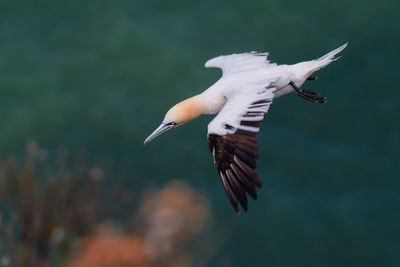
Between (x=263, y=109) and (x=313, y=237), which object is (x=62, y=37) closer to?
(x=313, y=237)

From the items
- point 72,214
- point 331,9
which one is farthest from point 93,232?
point 331,9

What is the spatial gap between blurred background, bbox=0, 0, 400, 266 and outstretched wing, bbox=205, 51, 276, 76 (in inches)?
98.4

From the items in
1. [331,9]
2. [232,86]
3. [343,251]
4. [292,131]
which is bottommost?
[343,251]

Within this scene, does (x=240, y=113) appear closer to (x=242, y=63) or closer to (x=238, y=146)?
(x=238, y=146)

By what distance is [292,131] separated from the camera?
49.6ft

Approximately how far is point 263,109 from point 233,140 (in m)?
0.59

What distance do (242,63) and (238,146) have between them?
2809mm

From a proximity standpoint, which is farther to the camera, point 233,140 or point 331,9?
point 331,9

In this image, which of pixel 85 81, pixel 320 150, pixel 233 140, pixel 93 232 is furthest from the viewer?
pixel 85 81

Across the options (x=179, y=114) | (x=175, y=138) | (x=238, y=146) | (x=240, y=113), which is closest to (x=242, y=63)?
(x=179, y=114)

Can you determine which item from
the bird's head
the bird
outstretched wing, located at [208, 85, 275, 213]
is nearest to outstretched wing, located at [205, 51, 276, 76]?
the bird

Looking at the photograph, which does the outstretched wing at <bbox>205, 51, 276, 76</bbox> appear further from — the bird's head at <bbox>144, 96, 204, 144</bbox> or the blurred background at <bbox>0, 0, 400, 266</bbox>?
the blurred background at <bbox>0, 0, 400, 266</bbox>

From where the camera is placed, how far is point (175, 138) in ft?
49.8

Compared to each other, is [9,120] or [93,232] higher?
[9,120]
